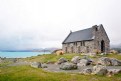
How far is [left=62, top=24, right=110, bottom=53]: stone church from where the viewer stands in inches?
3307

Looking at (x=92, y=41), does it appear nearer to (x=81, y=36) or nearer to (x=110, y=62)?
(x=81, y=36)

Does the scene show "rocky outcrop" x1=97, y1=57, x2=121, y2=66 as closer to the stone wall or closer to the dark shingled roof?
the stone wall

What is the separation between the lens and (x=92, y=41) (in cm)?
8362

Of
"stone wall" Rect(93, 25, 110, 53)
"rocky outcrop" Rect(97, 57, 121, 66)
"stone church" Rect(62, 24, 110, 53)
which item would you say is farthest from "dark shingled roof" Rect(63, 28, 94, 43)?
"rocky outcrop" Rect(97, 57, 121, 66)

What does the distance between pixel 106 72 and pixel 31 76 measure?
41.1ft

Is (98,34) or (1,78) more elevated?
(98,34)

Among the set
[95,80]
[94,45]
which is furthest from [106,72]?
[94,45]

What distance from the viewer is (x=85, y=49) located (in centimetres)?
8769

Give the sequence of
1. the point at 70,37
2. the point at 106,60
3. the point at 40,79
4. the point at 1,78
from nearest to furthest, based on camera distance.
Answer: the point at 40,79 < the point at 1,78 < the point at 106,60 < the point at 70,37

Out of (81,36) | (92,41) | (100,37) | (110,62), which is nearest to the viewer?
(110,62)

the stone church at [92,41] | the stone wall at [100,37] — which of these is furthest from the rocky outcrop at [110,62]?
the stone wall at [100,37]

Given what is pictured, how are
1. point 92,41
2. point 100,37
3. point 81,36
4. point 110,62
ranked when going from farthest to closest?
point 81,36 → point 100,37 → point 92,41 → point 110,62

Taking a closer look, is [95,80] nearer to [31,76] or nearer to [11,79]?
[31,76]

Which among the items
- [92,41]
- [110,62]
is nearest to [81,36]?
[92,41]
